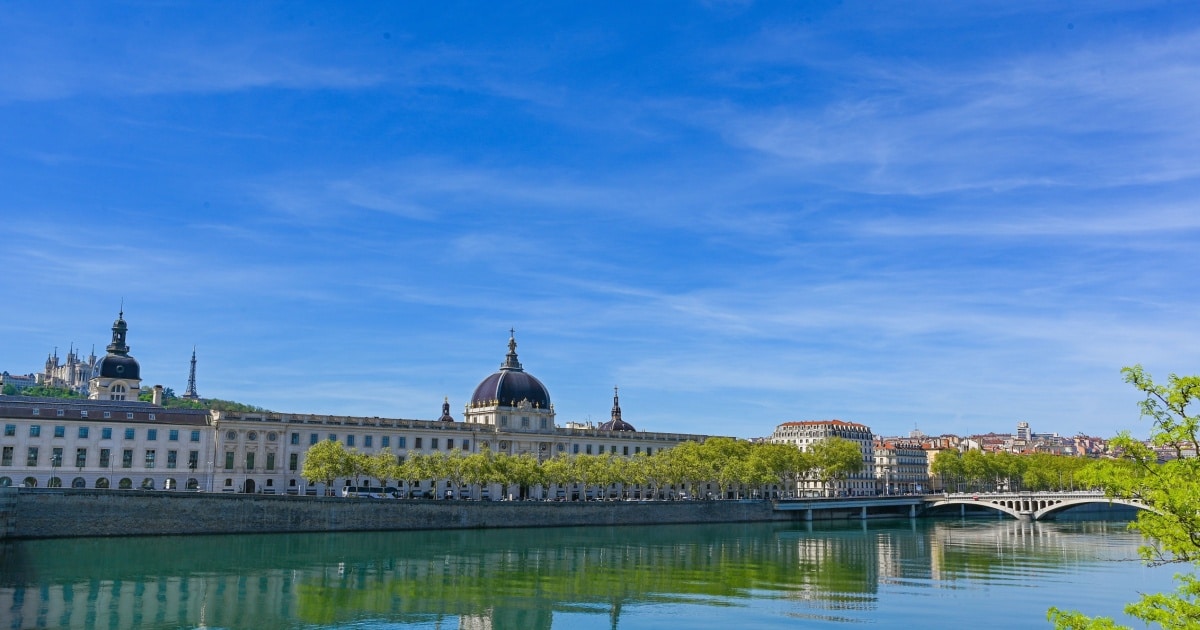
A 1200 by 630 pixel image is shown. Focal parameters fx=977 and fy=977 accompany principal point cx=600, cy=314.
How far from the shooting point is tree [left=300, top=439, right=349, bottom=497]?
307 feet

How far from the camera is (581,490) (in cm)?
12362

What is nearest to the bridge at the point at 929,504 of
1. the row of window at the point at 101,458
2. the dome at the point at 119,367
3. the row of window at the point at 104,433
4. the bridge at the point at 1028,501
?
the bridge at the point at 1028,501

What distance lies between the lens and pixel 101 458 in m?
94.2

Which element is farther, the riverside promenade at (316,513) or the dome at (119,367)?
the dome at (119,367)

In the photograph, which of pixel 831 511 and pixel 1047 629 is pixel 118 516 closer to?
pixel 1047 629

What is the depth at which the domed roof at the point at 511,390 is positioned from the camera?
129875 millimetres

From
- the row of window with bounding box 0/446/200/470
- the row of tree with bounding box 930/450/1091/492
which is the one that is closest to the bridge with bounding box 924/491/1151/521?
the row of tree with bounding box 930/450/1091/492

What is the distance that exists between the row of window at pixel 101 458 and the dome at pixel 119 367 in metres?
28.6

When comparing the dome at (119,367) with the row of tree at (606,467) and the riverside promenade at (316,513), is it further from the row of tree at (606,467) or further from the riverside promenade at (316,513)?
the riverside promenade at (316,513)

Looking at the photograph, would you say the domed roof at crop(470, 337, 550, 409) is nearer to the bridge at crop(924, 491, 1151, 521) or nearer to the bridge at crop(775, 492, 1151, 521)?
the bridge at crop(775, 492, 1151, 521)

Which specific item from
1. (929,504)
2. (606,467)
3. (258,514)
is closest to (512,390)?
(606,467)

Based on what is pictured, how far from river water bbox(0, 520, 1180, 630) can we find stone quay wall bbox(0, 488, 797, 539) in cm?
243

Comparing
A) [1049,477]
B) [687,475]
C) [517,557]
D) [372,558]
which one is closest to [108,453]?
[372,558]

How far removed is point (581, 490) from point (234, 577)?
73.2 meters
